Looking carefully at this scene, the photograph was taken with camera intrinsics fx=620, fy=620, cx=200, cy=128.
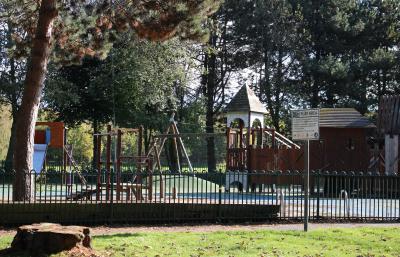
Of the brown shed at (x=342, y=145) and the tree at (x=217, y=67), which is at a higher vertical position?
the tree at (x=217, y=67)

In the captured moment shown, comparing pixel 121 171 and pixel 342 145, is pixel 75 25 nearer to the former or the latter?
pixel 121 171

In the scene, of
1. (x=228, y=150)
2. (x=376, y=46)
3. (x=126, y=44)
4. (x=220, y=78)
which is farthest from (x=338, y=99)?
(x=228, y=150)

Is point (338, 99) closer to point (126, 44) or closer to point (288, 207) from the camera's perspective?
point (126, 44)

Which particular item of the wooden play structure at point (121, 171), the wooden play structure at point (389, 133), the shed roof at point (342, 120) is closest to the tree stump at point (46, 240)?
the wooden play structure at point (121, 171)

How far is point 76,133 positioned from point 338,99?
3683 cm

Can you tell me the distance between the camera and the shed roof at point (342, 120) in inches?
1188

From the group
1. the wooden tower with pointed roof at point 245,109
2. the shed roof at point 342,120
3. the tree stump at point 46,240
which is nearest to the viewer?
the tree stump at point 46,240

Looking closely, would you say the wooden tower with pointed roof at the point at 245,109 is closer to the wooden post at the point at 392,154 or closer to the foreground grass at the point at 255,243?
the wooden post at the point at 392,154

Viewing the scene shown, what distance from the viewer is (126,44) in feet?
132

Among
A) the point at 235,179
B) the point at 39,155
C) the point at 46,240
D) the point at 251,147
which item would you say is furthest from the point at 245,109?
the point at 46,240

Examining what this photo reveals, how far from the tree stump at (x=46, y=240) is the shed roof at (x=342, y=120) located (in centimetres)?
2142

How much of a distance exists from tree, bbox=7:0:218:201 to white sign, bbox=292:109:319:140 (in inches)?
163

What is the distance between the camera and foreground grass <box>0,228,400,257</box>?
11195 millimetres

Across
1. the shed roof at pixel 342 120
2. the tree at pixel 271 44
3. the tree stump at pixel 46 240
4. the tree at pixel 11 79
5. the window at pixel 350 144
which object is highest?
the tree at pixel 271 44
